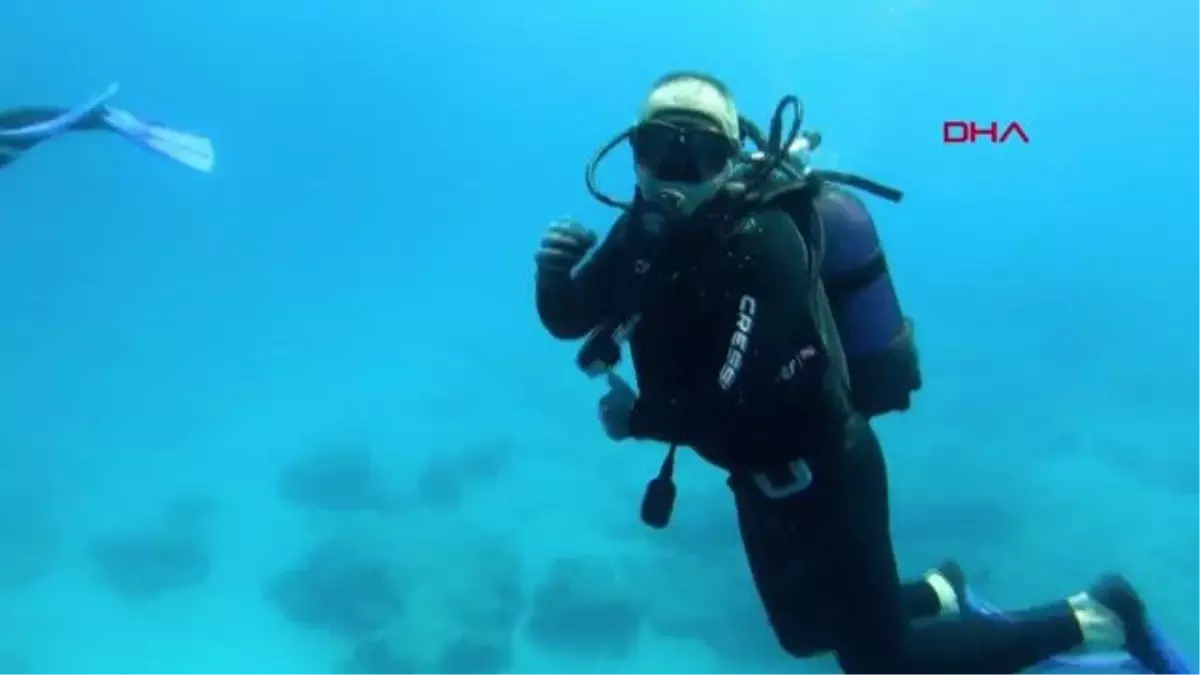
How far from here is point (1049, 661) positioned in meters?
5.84

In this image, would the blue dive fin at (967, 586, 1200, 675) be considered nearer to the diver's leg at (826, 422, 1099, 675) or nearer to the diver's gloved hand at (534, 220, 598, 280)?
the diver's leg at (826, 422, 1099, 675)

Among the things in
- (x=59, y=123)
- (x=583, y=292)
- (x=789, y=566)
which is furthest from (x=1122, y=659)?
A: (x=59, y=123)

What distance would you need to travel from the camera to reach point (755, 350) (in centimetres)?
383

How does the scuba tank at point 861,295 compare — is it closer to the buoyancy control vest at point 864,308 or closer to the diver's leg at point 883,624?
the buoyancy control vest at point 864,308

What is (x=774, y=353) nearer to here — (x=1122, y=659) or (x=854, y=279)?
(x=854, y=279)

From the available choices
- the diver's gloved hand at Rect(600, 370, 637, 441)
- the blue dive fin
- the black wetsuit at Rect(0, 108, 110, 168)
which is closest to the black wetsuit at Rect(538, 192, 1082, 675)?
the diver's gloved hand at Rect(600, 370, 637, 441)

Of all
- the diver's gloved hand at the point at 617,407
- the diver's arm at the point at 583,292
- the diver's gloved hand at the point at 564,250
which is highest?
the diver's gloved hand at the point at 564,250

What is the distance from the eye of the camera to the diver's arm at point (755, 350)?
380cm

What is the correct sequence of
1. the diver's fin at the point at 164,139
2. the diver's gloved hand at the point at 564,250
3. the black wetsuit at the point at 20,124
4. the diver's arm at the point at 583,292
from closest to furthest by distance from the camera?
1. the diver's arm at the point at 583,292
2. the diver's gloved hand at the point at 564,250
3. the black wetsuit at the point at 20,124
4. the diver's fin at the point at 164,139

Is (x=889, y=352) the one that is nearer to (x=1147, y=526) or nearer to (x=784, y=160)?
(x=784, y=160)

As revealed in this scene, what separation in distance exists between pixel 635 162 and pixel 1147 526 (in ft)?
63.9

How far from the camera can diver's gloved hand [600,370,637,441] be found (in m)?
4.28

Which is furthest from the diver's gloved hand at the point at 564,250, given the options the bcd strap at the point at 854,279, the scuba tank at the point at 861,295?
the bcd strap at the point at 854,279

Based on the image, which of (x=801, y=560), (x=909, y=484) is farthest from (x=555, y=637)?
(x=801, y=560)
